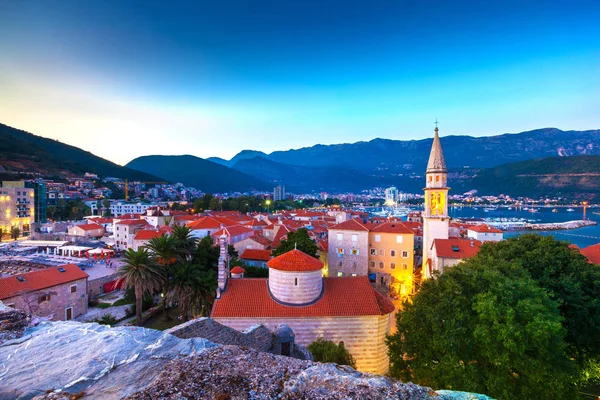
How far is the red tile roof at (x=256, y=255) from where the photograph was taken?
35.5 m

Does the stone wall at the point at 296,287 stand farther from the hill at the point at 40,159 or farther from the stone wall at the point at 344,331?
the hill at the point at 40,159

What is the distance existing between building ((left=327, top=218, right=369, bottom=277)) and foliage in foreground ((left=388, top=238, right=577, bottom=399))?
68.7ft

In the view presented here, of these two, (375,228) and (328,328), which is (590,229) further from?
(328,328)

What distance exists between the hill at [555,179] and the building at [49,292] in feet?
640

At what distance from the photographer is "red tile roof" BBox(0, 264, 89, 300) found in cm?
1964

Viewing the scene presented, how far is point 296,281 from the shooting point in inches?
683

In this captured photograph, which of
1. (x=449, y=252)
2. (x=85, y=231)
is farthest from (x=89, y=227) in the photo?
(x=449, y=252)

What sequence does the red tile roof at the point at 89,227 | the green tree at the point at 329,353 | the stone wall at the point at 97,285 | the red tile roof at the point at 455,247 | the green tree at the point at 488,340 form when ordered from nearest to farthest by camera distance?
the green tree at the point at 488,340
the green tree at the point at 329,353
the red tile roof at the point at 455,247
the stone wall at the point at 97,285
the red tile roof at the point at 89,227

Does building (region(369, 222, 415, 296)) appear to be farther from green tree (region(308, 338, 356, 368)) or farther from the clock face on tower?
green tree (region(308, 338, 356, 368))

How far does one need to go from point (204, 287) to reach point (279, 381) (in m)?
19.9

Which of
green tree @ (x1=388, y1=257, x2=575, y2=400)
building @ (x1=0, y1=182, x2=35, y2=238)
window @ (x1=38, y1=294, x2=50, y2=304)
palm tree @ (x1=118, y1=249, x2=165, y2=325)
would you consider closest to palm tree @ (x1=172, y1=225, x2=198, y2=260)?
palm tree @ (x1=118, y1=249, x2=165, y2=325)

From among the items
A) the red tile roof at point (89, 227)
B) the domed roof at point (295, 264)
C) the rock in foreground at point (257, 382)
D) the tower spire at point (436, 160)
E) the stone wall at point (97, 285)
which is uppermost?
the tower spire at point (436, 160)

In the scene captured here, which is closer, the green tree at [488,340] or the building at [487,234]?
the green tree at [488,340]

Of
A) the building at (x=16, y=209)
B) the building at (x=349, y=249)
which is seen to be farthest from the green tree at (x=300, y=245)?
the building at (x=16, y=209)
